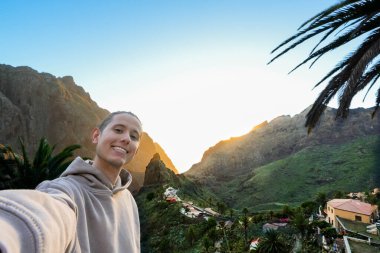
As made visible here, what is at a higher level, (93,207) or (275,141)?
(93,207)

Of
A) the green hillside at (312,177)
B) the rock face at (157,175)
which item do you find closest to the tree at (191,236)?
the rock face at (157,175)

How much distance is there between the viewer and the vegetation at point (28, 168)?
42.1ft

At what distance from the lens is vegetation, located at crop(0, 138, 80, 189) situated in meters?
12.8

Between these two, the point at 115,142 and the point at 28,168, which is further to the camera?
the point at 28,168

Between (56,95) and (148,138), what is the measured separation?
6949 cm

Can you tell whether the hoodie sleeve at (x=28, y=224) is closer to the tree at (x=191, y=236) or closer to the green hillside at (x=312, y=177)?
the tree at (x=191, y=236)

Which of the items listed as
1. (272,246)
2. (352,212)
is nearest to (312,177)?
(352,212)

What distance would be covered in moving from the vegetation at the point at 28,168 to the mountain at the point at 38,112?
53985 mm

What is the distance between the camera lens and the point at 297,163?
100 meters

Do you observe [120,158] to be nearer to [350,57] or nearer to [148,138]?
[350,57]

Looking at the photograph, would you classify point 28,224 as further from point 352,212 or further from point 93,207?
point 352,212

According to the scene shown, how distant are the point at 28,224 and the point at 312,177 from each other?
9551cm

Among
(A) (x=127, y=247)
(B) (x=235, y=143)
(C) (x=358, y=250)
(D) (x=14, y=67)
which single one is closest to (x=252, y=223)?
(C) (x=358, y=250)

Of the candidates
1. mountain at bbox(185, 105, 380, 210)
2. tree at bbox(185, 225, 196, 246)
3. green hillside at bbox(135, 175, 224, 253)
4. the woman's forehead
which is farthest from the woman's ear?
mountain at bbox(185, 105, 380, 210)
